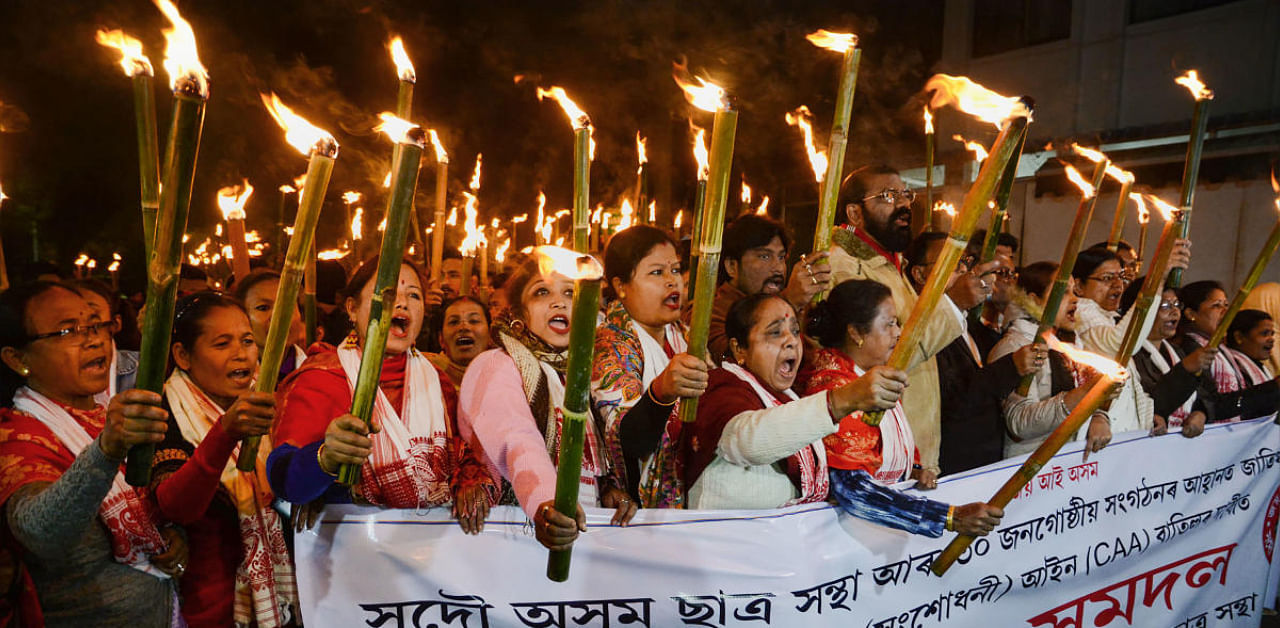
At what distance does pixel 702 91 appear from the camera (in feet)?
5.24

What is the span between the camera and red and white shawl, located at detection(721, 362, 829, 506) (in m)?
2.62

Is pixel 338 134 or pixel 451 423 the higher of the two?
pixel 338 134

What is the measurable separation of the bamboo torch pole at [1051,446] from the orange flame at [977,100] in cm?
84

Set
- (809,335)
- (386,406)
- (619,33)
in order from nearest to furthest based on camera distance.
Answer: (386,406) < (809,335) < (619,33)

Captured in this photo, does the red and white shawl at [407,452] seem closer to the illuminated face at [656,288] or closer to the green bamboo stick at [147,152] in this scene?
the illuminated face at [656,288]

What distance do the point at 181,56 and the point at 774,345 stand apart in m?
1.93

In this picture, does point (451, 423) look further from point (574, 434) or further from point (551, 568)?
point (574, 434)

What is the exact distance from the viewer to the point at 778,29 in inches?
460

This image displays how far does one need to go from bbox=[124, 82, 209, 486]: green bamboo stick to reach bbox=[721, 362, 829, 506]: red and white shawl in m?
1.71

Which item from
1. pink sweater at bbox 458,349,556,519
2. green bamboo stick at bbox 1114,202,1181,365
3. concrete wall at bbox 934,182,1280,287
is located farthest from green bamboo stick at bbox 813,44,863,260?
concrete wall at bbox 934,182,1280,287

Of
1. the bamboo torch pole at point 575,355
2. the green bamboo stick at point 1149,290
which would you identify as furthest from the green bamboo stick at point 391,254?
the green bamboo stick at point 1149,290

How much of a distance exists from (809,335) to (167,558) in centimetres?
245

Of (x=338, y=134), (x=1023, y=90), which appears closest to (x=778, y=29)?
(x=1023, y=90)

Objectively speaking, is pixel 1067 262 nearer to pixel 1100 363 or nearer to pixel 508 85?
pixel 1100 363
